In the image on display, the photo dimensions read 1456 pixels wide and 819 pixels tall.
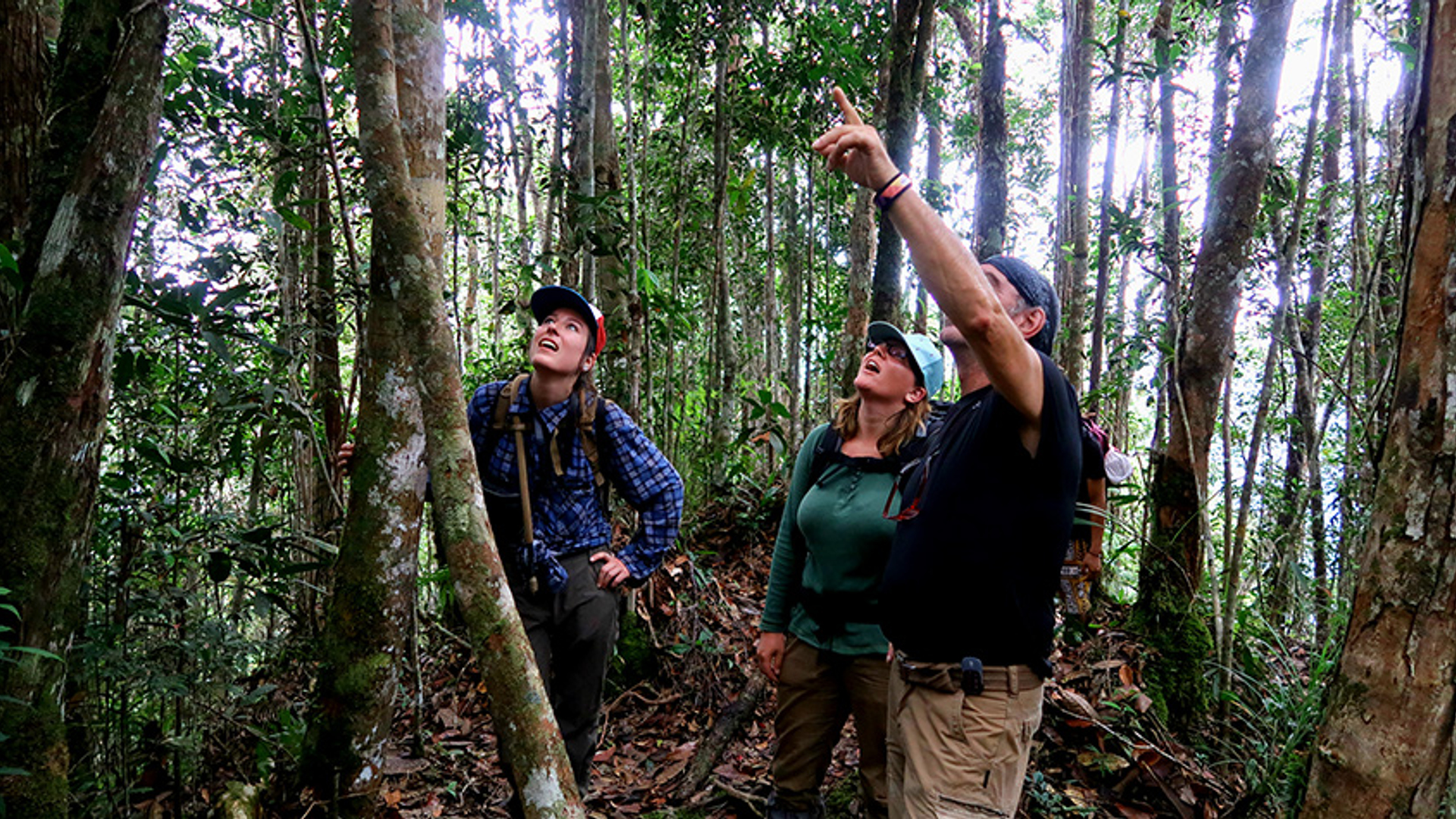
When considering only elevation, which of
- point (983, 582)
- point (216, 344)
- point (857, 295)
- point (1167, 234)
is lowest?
point (983, 582)

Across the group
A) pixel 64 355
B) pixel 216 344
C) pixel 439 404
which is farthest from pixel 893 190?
pixel 64 355

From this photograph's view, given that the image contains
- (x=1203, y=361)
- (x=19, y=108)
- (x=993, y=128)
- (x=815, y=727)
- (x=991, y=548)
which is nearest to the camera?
(x=991, y=548)

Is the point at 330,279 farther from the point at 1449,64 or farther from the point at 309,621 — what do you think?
the point at 1449,64

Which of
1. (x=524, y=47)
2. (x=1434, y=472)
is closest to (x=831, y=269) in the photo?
(x=524, y=47)

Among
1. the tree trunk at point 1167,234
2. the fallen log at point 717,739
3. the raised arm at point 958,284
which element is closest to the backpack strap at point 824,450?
the raised arm at point 958,284

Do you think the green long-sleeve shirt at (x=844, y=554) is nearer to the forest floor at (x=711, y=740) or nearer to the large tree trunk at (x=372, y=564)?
the forest floor at (x=711, y=740)

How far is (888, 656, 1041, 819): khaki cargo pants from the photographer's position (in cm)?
210

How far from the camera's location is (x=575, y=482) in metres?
3.45

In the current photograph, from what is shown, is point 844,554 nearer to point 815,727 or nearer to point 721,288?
point 815,727

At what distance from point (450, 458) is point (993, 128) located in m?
4.60

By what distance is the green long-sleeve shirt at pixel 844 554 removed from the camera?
299cm

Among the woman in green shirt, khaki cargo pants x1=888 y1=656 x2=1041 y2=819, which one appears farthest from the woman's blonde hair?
khaki cargo pants x1=888 y1=656 x2=1041 y2=819

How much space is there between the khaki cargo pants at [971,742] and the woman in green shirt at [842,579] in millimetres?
786

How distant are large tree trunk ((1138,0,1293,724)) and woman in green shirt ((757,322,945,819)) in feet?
6.22
